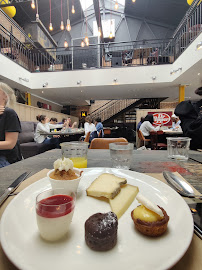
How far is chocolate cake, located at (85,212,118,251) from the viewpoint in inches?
13.0

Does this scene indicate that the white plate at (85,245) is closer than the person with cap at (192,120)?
Yes

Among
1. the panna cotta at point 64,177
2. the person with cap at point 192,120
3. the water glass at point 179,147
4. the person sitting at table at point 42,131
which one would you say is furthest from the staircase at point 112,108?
the panna cotta at point 64,177

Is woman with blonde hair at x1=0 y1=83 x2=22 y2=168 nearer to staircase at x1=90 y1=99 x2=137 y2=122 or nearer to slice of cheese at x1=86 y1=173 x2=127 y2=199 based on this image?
slice of cheese at x1=86 y1=173 x2=127 y2=199

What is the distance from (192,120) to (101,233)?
2.33 metres

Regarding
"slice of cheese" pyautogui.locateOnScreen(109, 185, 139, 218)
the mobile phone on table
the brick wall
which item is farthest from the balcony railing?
the mobile phone on table

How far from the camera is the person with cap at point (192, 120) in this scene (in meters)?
1.98

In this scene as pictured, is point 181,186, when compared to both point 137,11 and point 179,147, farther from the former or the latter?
point 137,11

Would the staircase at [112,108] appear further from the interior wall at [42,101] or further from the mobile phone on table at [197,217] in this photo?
the mobile phone on table at [197,217]

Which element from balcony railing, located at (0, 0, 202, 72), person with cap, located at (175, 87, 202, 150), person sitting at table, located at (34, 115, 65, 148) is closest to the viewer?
person with cap, located at (175, 87, 202, 150)

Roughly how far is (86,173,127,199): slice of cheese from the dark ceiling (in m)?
13.3

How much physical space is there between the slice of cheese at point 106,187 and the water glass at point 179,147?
73 cm

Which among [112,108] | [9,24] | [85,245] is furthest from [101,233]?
[112,108]

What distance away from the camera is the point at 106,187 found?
60 cm

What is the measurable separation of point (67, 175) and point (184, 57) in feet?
26.2
